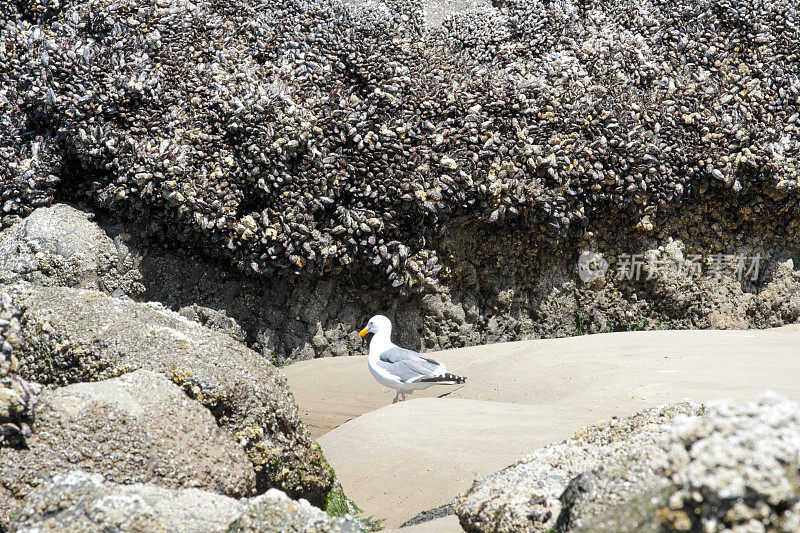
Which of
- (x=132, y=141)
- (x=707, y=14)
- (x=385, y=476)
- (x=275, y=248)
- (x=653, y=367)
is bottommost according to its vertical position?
(x=385, y=476)

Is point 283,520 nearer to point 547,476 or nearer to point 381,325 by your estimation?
point 547,476

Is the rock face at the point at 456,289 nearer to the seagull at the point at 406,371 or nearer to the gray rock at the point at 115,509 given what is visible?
the seagull at the point at 406,371

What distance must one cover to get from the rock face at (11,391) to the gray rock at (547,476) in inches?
68.9

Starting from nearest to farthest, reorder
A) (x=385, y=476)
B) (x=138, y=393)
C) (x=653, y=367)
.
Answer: (x=138, y=393) < (x=385, y=476) < (x=653, y=367)

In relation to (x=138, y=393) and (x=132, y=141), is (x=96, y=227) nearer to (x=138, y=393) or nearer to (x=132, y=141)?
(x=132, y=141)

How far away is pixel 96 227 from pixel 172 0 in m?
2.52

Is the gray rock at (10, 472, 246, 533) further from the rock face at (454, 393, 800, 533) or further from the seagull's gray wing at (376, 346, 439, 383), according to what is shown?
the seagull's gray wing at (376, 346, 439, 383)

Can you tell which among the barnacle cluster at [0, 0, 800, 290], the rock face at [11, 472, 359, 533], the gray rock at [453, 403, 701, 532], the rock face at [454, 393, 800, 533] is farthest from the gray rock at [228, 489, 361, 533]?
the barnacle cluster at [0, 0, 800, 290]

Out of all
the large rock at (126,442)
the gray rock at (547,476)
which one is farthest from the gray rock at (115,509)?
the gray rock at (547,476)

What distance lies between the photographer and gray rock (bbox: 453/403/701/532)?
241cm

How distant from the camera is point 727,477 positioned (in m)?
1.43

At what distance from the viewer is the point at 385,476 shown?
3932 mm

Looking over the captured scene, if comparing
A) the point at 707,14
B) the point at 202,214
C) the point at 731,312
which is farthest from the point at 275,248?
the point at 707,14

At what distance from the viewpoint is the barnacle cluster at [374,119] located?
6.20 m
